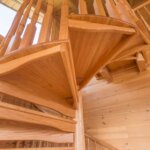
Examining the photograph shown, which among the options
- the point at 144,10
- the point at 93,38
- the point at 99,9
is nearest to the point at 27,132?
the point at 93,38

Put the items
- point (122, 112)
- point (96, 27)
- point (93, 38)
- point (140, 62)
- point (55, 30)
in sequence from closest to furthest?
1. point (96, 27)
2. point (93, 38)
3. point (140, 62)
4. point (122, 112)
5. point (55, 30)

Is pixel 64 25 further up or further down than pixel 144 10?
further down

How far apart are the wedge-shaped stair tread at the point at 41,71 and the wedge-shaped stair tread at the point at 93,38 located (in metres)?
0.33

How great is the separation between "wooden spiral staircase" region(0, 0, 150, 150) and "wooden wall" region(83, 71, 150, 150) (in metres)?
1.24

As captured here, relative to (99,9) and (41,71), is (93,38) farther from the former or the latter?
(41,71)

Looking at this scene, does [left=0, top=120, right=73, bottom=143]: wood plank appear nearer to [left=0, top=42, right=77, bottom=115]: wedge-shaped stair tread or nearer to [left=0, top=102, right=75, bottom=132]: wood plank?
[left=0, top=102, right=75, bottom=132]: wood plank

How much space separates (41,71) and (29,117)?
0.33 m

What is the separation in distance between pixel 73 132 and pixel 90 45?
2.70 feet

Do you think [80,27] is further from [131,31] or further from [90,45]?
[131,31]

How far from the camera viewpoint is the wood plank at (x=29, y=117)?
101 cm

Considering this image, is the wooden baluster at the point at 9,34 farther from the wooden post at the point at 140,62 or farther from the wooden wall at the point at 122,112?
the wooden wall at the point at 122,112

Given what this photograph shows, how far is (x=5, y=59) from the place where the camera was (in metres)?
0.98

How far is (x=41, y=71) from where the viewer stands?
1.20 meters

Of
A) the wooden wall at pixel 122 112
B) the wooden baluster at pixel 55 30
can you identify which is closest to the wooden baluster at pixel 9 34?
the wooden baluster at pixel 55 30
